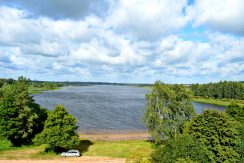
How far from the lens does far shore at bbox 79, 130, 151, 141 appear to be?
8025 cm

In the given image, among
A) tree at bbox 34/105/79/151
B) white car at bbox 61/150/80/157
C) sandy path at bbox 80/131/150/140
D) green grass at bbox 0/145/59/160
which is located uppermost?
tree at bbox 34/105/79/151

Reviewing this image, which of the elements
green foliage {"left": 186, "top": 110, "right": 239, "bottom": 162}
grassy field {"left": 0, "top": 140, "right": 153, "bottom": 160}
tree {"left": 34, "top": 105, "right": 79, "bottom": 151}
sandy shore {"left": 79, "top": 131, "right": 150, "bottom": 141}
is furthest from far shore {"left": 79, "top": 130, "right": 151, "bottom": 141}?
green foliage {"left": 186, "top": 110, "right": 239, "bottom": 162}

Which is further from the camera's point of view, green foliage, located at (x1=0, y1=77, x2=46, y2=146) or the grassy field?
green foliage, located at (x1=0, y1=77, x2=46, y2=146)

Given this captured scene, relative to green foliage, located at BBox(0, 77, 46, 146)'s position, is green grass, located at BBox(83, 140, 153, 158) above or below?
below

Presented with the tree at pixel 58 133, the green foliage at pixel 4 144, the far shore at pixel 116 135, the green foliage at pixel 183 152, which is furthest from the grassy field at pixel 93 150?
the green foliage at pixel 183 152

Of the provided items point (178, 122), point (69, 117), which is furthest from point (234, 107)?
point (69, 117)

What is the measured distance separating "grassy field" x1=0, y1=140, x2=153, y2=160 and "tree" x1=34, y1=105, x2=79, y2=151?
231 cm

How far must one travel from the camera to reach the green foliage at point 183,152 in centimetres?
4175

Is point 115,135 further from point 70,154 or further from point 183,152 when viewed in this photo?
point 183,152

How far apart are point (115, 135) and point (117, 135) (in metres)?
0.55

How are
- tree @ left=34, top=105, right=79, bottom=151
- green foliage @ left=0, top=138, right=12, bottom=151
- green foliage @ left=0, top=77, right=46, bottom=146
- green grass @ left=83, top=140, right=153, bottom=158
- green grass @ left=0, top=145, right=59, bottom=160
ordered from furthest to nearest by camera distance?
green foliage @ left=0, top=77, right=46, bottom=146 → green foliage @ left=0, top=138, right=12, bottom=151 → green grass @ left=83, top=140, right=153, bottom=158 → tree @ left=34, top=105, right=79, bottom=151 → green grass @ left=0, top=145, right=59, bottom=160

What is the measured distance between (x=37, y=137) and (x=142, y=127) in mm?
43036

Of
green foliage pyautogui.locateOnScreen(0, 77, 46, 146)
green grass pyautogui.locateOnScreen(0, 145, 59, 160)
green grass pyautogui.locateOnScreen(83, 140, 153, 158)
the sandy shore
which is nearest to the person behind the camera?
green grass pyautogui.locateOnScreen(0, 145, 59, 160)

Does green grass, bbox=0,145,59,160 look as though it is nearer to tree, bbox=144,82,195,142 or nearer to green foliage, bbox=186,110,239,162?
tree, bbox=144,82,195,142
